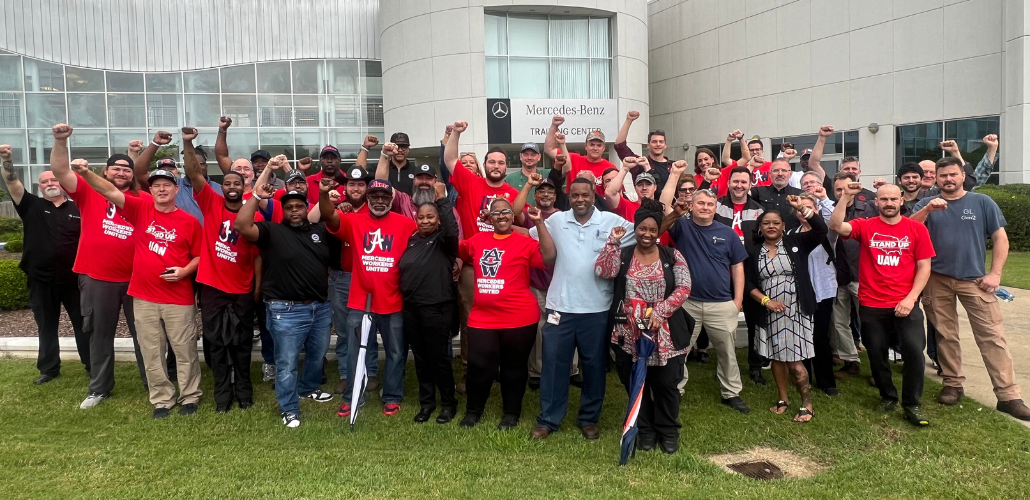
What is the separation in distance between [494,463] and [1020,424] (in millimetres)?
4165

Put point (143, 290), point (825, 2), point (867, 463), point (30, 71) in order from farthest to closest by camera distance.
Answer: point (30, 71) < point (825, 2) < point (143, 290) < point (867, 463)

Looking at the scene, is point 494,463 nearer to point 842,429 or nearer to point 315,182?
point 842,429

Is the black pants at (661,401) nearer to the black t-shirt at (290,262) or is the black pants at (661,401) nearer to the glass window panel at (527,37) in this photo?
the black t-shirt at (290,262)

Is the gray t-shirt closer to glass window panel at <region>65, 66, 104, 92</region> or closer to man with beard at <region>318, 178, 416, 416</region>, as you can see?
man with beard at <region>318, 178, 416, 416</region>

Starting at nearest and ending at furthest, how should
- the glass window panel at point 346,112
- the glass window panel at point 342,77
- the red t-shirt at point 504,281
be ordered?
1. the red t-shirt at point 504,281
2. the glass window panel at point 342,77
3. the glass window panel at point 346,112

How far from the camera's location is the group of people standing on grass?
5.16 meters

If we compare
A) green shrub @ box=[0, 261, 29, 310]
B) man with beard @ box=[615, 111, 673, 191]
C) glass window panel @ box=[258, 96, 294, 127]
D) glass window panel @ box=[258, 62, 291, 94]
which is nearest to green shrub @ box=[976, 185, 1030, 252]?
man with beard @ box=[615, 111, 673, 191]

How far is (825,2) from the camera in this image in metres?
21.2

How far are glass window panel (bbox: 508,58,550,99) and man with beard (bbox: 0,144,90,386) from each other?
57.7ft

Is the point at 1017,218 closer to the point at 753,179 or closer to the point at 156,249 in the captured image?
the point at 753,179

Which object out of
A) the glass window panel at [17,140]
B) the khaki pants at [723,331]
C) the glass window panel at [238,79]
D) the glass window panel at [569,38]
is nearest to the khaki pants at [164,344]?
the khaki pants at [723,331]

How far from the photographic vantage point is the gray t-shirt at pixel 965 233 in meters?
5.65

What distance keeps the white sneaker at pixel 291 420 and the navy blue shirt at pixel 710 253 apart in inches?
137

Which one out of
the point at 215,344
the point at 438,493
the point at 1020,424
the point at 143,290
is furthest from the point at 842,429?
the point at 143,290
